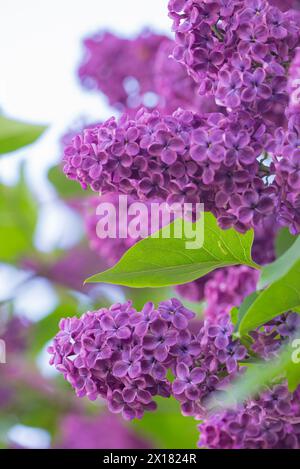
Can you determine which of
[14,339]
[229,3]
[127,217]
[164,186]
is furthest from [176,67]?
[14,339]

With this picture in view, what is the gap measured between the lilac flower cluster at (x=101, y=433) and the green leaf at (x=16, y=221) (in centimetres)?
44

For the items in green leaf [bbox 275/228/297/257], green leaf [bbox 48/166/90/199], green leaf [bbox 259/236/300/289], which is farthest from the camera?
green leaf [bbox 48/166/90/199]

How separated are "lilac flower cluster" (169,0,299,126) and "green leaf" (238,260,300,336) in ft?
0.61

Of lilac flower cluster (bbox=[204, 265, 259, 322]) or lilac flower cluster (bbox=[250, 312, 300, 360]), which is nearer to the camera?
lilac flower cluster (bbox=[250, 312, 300, 360])

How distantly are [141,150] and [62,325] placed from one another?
209 mm

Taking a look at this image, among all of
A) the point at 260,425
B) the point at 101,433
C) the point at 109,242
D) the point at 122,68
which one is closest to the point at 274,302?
the point at 260,425

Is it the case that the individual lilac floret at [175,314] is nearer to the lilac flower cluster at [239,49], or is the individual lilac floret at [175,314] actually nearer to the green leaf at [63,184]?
the lilac flower cluster at [239,49]

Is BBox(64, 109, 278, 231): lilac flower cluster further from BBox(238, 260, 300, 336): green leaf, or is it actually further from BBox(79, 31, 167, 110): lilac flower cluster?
BBox(79, 31, 167, 110): lilac flower cluster

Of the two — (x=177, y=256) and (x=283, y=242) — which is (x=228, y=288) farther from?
(x=177, y=256)

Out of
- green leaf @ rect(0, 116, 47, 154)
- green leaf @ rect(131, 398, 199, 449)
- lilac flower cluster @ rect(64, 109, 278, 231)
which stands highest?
green leaf @ rect(0, 116, 47, 154)

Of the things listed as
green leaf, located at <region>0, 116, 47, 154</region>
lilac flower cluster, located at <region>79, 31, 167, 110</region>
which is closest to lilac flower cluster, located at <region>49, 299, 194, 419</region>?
green leaf, located at <region>0, 116, 47, 154</region>

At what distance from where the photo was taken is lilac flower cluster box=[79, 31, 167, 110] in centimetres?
192

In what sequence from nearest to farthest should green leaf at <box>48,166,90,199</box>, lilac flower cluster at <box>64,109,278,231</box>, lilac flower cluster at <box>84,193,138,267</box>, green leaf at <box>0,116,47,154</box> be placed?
lilac flower cluster at <box>64,109,278,231</box> < lilac flower cluster at <box>84,193,138,267</box> < green leaf at <box>0,116,47,154</box> < green leaf at <box>48,166,90,199</box>

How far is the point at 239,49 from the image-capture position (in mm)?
1030
